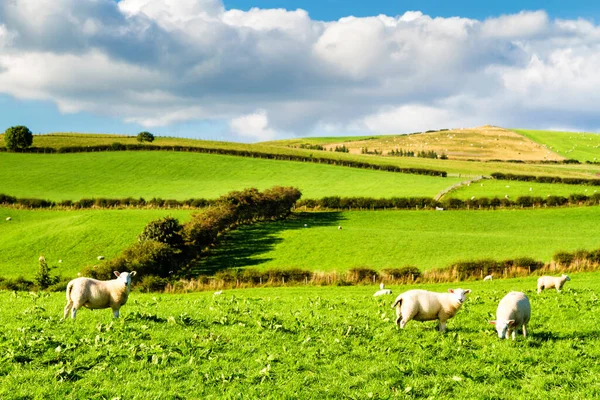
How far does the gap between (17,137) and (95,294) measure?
409 feet

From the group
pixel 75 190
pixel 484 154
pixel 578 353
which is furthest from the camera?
pixel 484 154

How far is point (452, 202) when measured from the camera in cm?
→ 8300

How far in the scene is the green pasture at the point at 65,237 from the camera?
5531 cm

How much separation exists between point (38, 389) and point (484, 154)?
584ft

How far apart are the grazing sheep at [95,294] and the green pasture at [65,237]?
36.8m

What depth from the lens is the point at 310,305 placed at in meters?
24.7

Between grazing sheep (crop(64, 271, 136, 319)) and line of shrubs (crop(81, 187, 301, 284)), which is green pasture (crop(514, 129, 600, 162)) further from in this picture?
grazing sheep (crop(64, 271, 136, 319))

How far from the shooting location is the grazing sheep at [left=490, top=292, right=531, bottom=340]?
16422 millimetres

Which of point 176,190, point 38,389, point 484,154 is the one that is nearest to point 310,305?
point 38,389

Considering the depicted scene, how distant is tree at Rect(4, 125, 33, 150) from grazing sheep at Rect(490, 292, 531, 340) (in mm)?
132520

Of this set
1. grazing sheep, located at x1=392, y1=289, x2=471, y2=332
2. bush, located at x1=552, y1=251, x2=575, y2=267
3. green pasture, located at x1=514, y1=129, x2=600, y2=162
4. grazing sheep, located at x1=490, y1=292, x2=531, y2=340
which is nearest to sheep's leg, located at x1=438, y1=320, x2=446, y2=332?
grazing sheep, located at x1=392, y1=289, x2=471, y2=332

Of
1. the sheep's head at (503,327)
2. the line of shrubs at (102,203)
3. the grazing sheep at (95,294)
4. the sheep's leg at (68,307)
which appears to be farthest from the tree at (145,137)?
the sheep's head at (503,327)

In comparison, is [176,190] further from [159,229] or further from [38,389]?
[38,389]

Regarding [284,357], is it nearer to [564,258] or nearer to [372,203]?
[564,258]
